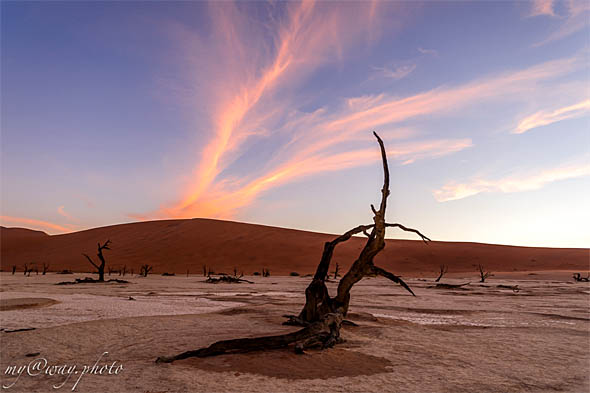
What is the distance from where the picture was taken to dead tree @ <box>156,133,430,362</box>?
6004mm

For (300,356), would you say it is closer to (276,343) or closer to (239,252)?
(276,343)

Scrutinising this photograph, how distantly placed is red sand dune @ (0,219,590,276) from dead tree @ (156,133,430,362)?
3854cm

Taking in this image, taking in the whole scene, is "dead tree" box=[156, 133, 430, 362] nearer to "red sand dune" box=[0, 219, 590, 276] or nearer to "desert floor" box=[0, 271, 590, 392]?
"desert floor" box=[0, 271, 590, 392]

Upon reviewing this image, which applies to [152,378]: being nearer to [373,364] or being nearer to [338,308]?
[373,364]

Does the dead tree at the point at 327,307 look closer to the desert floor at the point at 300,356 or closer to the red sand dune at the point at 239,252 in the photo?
the desert floor at the point at 300,356

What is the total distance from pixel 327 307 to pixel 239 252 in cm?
5083

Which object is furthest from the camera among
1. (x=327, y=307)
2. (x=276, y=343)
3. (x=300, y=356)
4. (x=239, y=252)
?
(x=239, y=252)

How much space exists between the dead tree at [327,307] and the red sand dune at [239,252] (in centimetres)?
3854

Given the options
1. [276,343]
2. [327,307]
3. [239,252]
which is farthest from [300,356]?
[239,252]

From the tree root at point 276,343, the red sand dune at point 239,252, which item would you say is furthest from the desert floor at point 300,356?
the red sand dune at point 239,252

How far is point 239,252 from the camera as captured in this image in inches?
2286

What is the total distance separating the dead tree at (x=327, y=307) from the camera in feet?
19.7

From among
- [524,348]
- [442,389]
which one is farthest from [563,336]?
[442,389]

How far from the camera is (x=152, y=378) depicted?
193 inches
